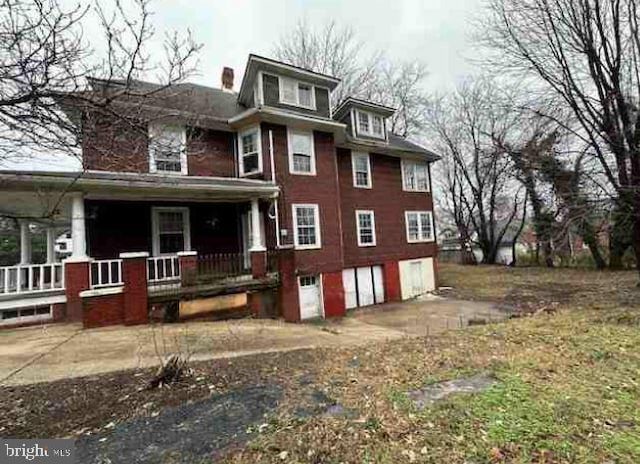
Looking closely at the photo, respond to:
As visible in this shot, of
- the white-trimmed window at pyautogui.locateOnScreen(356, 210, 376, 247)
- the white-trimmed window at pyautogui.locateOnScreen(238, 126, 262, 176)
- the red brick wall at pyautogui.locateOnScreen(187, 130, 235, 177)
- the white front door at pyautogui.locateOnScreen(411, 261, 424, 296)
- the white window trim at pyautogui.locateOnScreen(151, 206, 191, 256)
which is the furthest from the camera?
the white front door at pyautogui.locateOnScreen(411, 261, 424, 296)

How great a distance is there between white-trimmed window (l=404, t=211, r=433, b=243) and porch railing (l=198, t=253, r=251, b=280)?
10.3 m

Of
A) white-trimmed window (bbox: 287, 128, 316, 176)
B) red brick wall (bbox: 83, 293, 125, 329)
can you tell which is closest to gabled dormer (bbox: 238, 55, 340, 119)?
white-trimmed window (bbox: 287, 128, 316, 176)

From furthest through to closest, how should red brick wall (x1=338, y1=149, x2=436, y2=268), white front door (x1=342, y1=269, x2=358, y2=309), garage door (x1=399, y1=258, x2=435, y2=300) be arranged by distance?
garage door (x1=399, y1=258, x2=435, y2=300) → red brick wall (x1=338, y1=149, x2=436, y2=268) → white front door (x1=342, y1=269, x2=358, y2=309)

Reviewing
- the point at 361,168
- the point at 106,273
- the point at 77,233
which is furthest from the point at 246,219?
the point at 361,168

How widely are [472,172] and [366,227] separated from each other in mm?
22687

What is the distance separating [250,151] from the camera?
14.0 meters

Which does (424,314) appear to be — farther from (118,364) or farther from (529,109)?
(118,364)

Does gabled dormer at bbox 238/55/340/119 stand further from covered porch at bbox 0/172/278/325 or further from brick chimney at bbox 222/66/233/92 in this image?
covered porch at bbox 0/172/278/325

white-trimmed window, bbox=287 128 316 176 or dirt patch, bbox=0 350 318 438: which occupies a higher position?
white-trimmed window, bbox=287 128 316 176

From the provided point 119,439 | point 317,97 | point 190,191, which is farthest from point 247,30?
point 119,439

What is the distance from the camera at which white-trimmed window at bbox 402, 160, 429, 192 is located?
19950 millimetres

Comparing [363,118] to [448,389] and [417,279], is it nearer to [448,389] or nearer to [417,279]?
[417,279]

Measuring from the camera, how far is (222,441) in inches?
125

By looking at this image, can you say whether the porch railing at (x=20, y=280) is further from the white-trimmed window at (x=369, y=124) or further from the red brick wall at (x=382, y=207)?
the white-trimmed window at (x=369, y=124)
